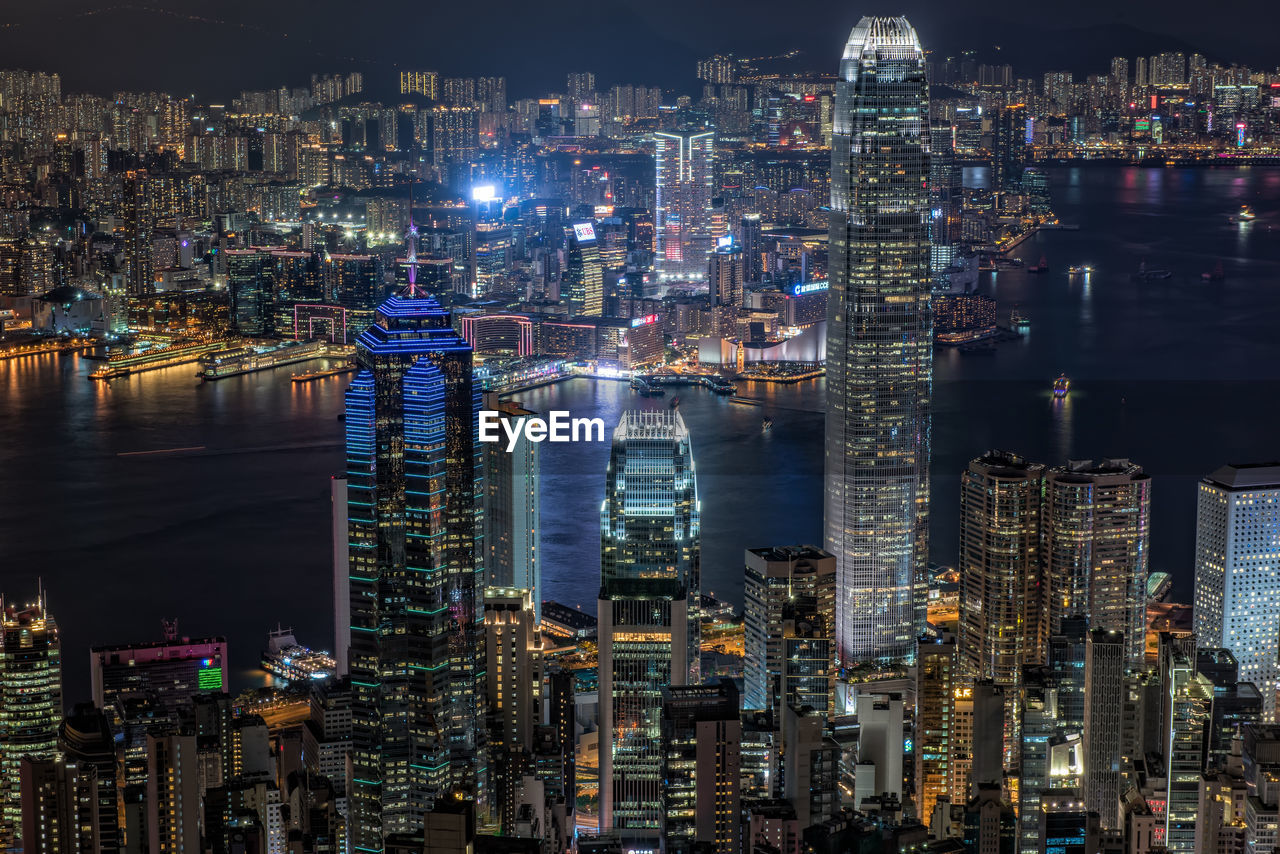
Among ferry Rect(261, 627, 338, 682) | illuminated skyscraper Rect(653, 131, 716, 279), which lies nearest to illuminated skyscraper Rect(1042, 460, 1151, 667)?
ferry Rect(261, 627, 338, 682)

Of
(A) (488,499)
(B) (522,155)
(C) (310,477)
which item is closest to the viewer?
(A) (488,499)

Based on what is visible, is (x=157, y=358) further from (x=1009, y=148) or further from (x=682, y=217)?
(x=1009, y=148)

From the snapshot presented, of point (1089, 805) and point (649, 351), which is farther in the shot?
point (649, 351)

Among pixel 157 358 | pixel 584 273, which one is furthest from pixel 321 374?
pixel 584 273

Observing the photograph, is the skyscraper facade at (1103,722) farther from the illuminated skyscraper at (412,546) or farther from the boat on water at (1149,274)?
the boat on water at (1149,274)

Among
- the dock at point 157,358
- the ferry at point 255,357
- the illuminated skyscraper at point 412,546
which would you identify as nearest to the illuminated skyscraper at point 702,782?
the illuminated skyscraper at point 412,546

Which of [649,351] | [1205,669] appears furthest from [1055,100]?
[1205,669]

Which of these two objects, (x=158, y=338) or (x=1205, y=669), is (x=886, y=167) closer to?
(x=1205, y=669)
